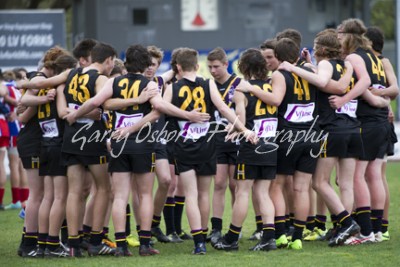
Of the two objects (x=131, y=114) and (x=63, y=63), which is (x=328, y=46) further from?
(x=63, y=63)

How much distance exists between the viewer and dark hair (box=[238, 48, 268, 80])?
921 centimetres

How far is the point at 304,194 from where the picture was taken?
9.41 meters

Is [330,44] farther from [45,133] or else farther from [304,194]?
[45,133]

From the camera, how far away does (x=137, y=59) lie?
354 inches

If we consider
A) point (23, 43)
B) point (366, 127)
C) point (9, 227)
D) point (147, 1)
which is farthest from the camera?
point (147, 1)

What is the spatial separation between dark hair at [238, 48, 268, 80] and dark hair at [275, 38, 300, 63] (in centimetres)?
25

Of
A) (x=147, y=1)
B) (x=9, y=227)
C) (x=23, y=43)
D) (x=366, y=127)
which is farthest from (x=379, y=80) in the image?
(x=147, y=1)

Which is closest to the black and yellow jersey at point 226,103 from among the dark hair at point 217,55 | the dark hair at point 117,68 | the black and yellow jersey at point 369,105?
the dark hair at point 217,55

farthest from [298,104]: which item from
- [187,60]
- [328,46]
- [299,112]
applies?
[187,60]

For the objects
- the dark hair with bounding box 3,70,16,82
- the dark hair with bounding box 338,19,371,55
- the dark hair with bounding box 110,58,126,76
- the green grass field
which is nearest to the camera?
the green grass field

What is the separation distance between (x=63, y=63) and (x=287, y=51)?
2167 mm

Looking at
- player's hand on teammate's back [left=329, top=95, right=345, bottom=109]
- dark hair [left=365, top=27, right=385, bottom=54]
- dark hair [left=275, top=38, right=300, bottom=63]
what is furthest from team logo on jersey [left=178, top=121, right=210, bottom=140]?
dark hair [left=365, top=27, right=385, bottom=54]

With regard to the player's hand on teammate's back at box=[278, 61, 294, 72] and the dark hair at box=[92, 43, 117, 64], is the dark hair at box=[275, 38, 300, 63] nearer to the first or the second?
the player's hand on teammate's back at box=[278, 61, 294, 72]

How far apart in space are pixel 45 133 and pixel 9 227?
9.66 ft
